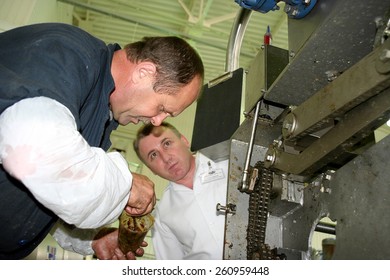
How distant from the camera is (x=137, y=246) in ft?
3.92

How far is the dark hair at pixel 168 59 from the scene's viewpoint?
40.0 inches

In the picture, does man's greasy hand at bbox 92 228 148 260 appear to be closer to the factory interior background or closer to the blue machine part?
the blue machine part

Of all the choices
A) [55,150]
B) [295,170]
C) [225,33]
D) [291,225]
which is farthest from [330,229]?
[225,33]

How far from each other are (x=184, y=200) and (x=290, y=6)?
42.8 inches

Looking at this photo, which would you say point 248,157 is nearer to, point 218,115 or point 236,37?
point 218,115

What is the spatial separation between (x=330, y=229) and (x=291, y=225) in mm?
103

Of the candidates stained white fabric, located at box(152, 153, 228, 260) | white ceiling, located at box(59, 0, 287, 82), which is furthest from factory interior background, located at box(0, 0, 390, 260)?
stained white fabric, located at box(152, 153, 228, 260)

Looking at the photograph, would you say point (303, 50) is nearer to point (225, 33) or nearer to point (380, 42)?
point (380, 42)

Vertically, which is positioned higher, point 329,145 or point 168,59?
point 168,59

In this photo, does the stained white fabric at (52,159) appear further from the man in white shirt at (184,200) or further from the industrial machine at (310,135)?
the man in white shirt at (184,200)

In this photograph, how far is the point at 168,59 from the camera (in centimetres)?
103

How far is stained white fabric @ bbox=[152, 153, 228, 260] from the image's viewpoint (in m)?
1.46

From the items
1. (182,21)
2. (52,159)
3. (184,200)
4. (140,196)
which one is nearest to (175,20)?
(182,21)

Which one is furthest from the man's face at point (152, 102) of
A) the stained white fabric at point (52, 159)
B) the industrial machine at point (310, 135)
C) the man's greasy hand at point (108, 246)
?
the man's greasy hand at point (108, 246)
